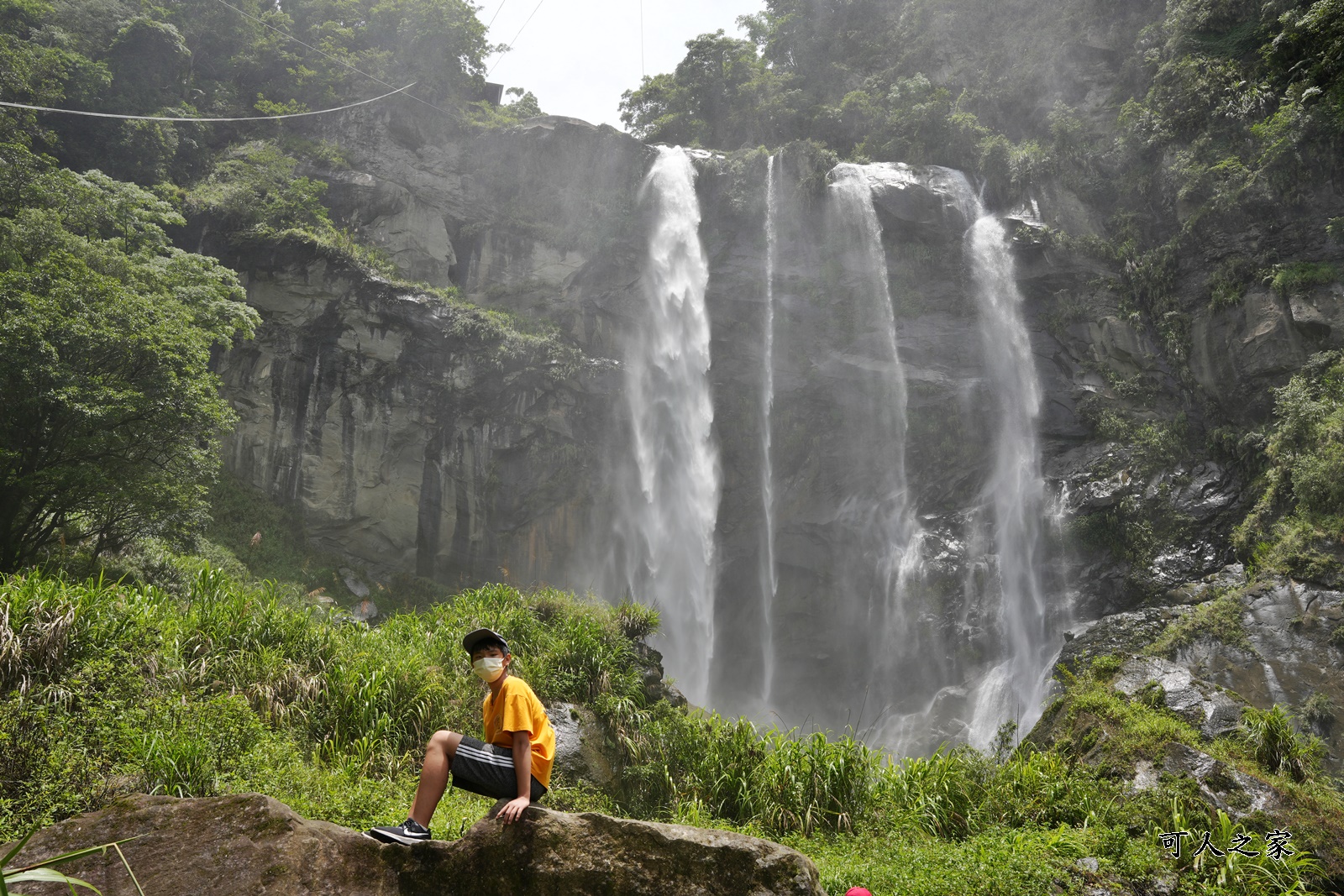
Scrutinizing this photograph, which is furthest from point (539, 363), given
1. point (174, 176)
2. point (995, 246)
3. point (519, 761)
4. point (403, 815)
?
point (519, 761)

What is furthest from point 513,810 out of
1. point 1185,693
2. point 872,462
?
point 872,462

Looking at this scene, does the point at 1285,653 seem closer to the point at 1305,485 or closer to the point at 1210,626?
the point at 1210,626

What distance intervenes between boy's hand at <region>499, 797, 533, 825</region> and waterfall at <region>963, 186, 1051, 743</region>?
15.5 metres

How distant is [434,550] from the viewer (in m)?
21.1

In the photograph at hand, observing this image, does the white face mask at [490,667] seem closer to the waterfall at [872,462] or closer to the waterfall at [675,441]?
the waterfall at [675,441]

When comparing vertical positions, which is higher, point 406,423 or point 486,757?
point 406,423

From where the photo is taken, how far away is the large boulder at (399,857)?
331cm

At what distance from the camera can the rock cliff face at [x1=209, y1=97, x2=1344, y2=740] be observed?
19.0m

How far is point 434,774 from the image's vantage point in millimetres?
3652

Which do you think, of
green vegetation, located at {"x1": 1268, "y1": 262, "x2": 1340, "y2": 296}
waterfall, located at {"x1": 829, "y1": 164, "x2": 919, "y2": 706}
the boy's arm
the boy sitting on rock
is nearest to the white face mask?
the boy sitting on rock

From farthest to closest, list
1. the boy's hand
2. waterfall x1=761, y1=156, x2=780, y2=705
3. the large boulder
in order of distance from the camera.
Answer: waterfall x1=761, y1=156, x2=780, y2=705
the boy's hand
the large boulder

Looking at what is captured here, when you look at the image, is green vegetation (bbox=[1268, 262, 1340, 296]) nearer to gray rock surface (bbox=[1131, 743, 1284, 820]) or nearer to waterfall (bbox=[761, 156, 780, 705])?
A: waterfall (bbox=[761, 156, 780, 705])

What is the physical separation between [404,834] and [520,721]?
2.33 feet

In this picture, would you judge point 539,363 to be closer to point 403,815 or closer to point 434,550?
point 434,550
